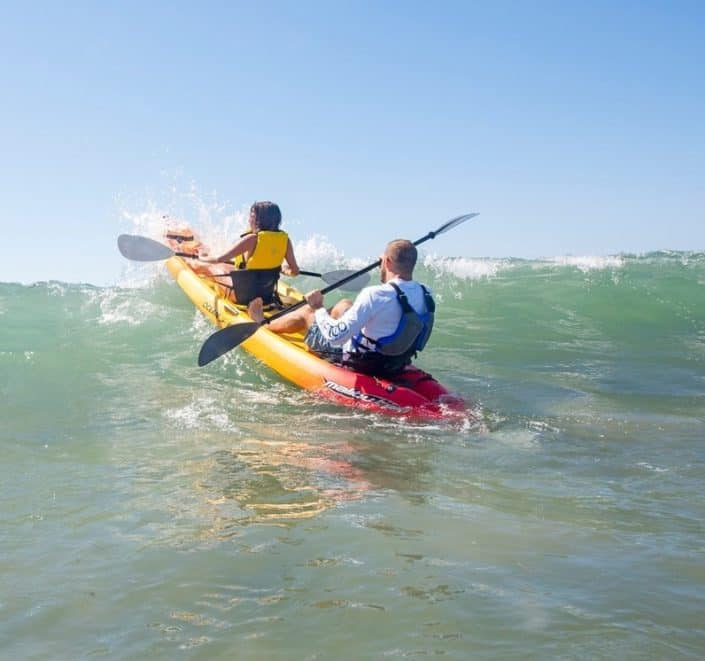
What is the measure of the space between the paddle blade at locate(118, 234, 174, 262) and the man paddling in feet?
11.2

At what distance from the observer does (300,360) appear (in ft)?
21.4

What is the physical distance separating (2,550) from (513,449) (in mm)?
2848

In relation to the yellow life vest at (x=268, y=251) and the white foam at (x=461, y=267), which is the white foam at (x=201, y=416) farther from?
the white foam at (x=461, y=267)

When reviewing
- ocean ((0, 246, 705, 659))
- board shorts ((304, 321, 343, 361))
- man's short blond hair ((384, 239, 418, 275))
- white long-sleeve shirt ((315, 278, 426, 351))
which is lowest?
ocean ((0, 246, 705, 659))

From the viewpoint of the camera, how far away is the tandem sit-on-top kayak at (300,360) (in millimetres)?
5602

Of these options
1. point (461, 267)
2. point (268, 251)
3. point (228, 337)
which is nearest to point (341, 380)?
point (228, 337)

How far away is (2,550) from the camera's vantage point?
2.95 m

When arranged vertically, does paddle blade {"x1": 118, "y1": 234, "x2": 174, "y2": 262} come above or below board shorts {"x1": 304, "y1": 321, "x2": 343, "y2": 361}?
above

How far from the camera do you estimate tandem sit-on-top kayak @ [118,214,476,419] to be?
18.4 feet

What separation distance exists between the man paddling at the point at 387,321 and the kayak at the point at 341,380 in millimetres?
150

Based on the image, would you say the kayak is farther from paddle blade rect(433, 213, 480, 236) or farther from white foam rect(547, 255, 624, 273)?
white foam rect(547, 255, 624, 273)

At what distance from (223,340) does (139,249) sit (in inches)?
103

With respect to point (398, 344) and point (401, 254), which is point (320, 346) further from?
point (401, 254)

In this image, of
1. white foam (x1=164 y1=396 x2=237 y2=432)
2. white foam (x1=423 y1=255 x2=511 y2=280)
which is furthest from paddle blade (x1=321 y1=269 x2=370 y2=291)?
white foam (x1=423 y1=255 x2=511 y2=280)
